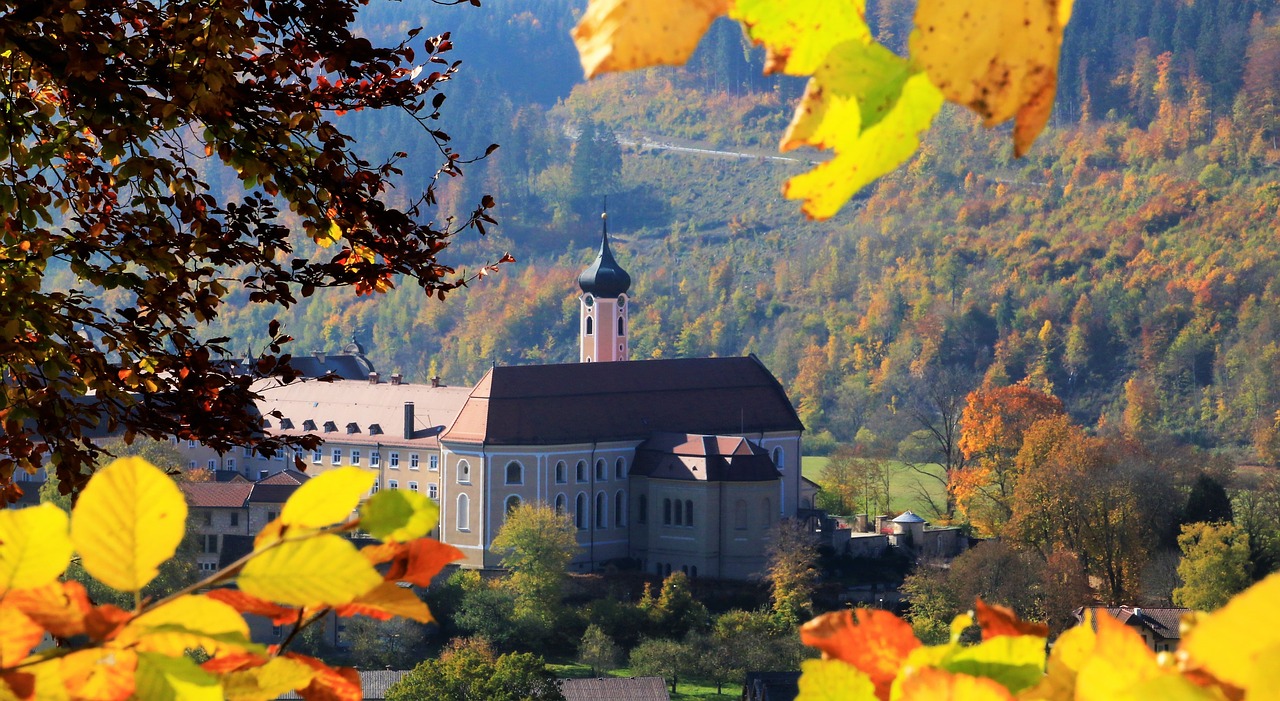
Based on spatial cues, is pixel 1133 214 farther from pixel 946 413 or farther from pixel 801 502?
pixel 801 502

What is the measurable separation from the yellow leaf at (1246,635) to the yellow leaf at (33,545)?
0.50 m

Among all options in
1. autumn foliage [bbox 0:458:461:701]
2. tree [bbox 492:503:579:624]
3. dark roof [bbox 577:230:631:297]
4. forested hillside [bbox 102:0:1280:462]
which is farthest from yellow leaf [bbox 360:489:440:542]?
forested hillside [bbox 102:0:1280:462]

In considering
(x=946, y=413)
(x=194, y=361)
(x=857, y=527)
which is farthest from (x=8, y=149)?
(x=946, y=413)

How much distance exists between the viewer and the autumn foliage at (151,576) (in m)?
0.68

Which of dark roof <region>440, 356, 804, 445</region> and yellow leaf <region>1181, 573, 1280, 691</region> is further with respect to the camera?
dark roof <region>440, 356, 804, 445</region>

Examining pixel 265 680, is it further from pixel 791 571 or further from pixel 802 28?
pixel 791 571

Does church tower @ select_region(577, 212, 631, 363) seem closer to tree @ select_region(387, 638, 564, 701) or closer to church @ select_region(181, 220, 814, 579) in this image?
church @ select_region(181, 220, 814, 579)

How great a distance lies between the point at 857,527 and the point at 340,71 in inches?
1633

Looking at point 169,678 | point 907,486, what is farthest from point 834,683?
point 907,486

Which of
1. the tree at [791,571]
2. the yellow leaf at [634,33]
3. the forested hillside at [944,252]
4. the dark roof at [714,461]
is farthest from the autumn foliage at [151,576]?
the forested hillside at [944,252]

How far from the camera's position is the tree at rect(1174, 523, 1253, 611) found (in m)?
32.2

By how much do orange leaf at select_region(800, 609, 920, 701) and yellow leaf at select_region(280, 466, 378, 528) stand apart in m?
0.25

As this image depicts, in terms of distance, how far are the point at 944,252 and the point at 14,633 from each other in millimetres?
83890

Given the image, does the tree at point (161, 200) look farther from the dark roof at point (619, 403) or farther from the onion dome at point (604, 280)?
the onion dome at point (604, 280)
